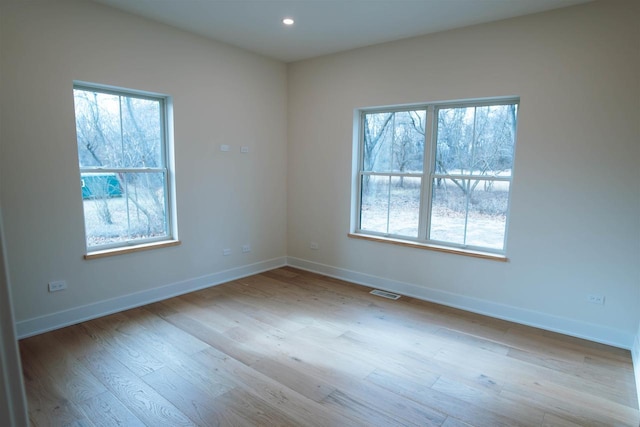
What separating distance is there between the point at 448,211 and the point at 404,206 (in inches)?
19.7

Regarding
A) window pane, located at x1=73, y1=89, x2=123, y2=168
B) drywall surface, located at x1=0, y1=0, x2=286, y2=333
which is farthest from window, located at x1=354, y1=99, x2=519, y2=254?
window pane, located at x1=73, y1=89, x2=123, y2=168

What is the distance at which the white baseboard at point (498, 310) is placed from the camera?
9.98 ft

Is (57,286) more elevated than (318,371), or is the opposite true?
(57,286)

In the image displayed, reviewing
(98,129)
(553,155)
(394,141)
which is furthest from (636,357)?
(98,129)

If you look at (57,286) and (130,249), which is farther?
(130,249)

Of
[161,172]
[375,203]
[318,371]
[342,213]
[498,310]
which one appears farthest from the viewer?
[342,213]

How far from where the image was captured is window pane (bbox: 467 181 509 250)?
3537mm

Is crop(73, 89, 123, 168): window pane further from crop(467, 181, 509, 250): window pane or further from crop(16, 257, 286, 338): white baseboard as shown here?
crop(467, 181, 509, 250): window pane

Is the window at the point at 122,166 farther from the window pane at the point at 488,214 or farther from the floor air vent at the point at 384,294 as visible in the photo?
the window pane at the point at 488,214

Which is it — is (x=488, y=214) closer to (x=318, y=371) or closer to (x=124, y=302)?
(x=318, y=371)

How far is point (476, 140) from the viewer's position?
11.9ft

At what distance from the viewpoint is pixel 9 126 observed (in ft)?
9.09

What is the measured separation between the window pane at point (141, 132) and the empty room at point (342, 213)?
2 centimetres

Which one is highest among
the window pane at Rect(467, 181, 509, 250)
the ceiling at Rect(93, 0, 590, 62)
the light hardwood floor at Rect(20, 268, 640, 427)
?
the ceiling at Rect(93, 0, 590, 62)
